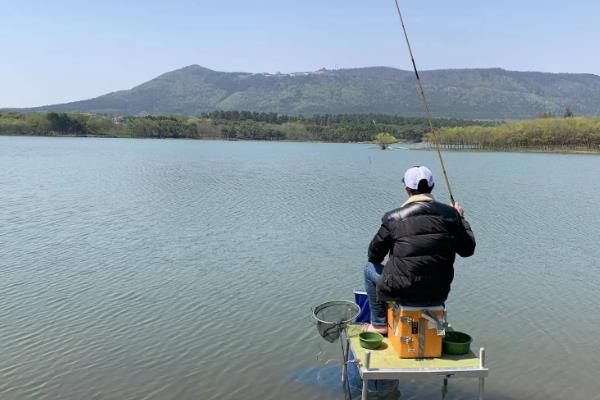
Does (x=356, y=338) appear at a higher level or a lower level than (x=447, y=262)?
lower

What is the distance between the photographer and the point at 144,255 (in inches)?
519

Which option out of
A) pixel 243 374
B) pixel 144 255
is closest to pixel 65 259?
pixel 144 255

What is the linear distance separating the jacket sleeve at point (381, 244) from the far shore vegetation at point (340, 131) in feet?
315

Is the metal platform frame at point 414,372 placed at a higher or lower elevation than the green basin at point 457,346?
lower

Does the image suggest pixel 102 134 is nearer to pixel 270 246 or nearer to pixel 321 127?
pixel 321 127

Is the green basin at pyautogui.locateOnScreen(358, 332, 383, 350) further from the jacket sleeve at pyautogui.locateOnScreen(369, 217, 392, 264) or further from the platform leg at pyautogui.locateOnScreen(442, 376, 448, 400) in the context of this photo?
the platform leg at pyautogui.locateOnScreen(442, 376, 448, 400)

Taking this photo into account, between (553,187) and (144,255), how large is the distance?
28.1 metres

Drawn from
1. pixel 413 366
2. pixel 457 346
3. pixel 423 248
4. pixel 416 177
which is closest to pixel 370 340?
pixel 413 366

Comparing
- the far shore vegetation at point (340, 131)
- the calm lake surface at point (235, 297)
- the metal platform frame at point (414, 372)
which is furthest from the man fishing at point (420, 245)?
the far shore vegetation at point (340, 131)

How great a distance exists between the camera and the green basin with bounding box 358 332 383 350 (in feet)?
18.3

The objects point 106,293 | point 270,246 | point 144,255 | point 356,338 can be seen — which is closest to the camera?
point 356,338

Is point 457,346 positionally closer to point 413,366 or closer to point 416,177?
point 413,366

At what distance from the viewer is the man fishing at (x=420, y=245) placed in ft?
16.8

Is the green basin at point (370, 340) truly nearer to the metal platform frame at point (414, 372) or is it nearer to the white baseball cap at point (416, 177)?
the metal platform frame at point (414, 372)
